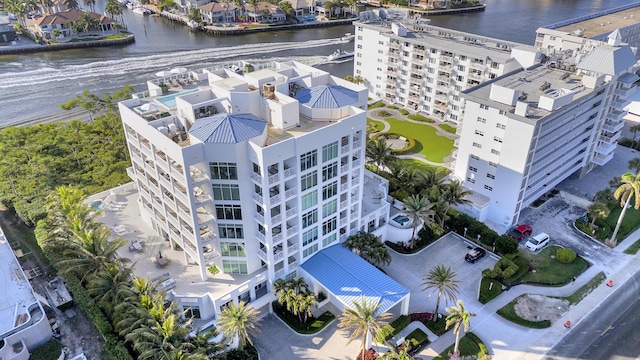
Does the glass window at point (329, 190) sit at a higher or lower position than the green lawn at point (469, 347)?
higher

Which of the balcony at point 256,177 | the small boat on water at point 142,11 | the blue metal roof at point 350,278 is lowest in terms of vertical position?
the blue metal roof at point 350,278

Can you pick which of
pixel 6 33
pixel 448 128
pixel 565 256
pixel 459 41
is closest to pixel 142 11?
pixel 6 33

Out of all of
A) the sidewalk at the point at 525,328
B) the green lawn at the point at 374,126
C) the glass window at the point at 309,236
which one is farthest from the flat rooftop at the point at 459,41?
the glass window at the point at 309,236

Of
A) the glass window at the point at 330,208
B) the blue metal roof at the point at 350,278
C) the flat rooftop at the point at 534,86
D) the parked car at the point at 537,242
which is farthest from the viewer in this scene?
the flat rooftop at the point at 534,86

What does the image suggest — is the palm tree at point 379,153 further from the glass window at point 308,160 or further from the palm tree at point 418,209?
the glass window at point 308,160

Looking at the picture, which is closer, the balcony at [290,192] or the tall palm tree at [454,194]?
the balcony at [290,192]

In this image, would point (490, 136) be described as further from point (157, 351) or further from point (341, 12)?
point (341, 12)

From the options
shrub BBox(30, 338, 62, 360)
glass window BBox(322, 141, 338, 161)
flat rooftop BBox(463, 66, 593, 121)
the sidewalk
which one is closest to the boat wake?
flat rooftop BBox(463, 66, 593, 121)
